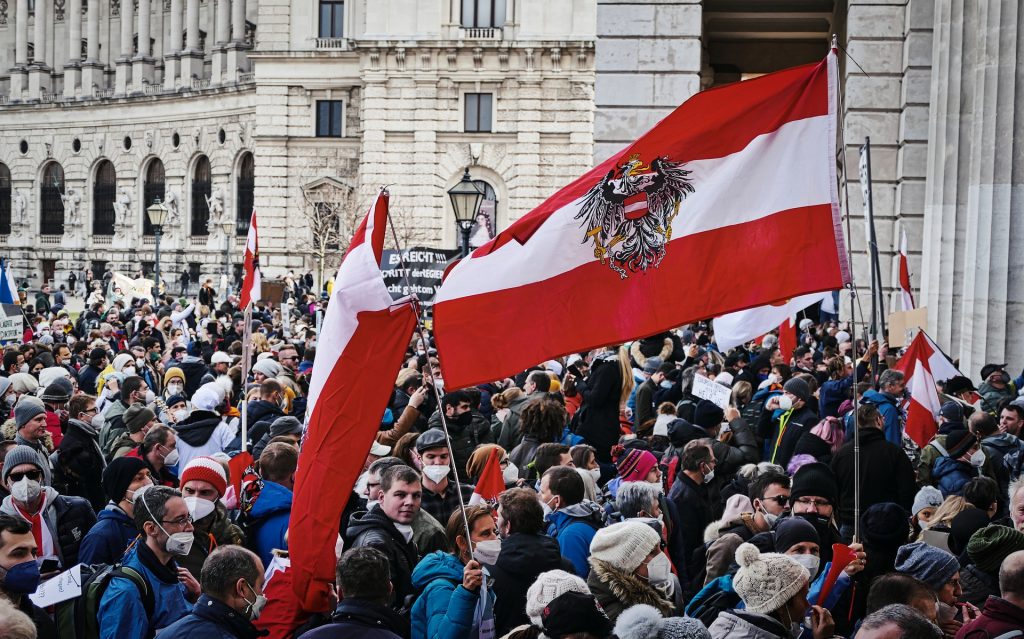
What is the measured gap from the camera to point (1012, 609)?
17.9 feet

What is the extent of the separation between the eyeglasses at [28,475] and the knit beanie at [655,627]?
4.15 metres

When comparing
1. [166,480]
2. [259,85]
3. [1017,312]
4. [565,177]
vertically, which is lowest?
[166,480]

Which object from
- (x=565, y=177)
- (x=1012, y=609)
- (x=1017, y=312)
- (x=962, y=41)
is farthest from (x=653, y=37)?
(x=565, y=177)

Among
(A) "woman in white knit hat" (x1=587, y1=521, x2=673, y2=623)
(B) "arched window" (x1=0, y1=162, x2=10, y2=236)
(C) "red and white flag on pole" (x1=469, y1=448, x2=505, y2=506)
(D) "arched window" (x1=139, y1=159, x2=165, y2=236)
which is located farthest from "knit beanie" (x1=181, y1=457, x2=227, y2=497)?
(B) "arched window" (x1=0, y1=162, x2=10, y2=236)

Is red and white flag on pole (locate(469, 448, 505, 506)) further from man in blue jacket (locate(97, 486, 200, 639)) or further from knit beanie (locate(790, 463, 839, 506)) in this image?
man in blue jacket (locate(97, 486, 200, 639))

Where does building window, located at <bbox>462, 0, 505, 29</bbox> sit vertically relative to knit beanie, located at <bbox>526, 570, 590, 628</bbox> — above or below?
above

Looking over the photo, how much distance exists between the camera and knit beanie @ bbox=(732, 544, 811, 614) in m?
5.73

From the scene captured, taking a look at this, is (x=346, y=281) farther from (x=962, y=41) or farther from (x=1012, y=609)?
(x=962, y=41)

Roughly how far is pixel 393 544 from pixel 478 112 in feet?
153

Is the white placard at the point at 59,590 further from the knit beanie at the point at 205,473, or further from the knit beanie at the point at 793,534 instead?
the knit beanie at the point at 793,534

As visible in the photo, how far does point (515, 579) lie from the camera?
6387 millimetres

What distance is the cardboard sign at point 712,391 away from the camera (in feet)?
40.5

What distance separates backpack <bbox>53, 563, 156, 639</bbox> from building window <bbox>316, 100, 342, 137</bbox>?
5015 cm

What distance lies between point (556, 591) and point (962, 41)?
15493 millimetres
